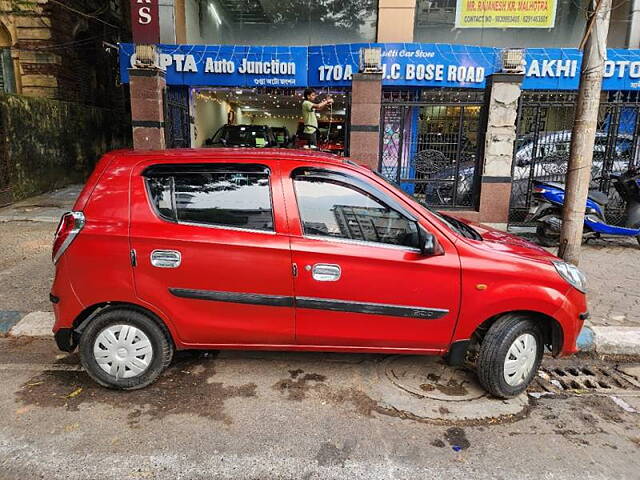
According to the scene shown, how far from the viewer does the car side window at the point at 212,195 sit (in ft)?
11.3

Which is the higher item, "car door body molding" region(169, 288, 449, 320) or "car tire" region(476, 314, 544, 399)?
"car door body molding" region(169, 288, 449, 320)

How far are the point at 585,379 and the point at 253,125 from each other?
13356 mm

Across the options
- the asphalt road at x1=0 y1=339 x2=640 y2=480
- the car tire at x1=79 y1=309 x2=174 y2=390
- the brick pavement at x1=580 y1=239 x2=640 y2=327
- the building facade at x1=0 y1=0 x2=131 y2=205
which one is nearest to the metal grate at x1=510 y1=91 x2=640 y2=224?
the brick pavement at x1=580 y1=239 x2=640 y2=327

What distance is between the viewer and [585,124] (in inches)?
181

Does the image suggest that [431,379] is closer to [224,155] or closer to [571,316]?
[571,316]

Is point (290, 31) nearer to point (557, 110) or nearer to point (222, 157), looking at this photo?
point (557, 110)

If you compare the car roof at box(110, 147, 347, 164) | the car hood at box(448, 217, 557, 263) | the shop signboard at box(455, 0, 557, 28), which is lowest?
the car hood at box(448, 217, 557, 263)

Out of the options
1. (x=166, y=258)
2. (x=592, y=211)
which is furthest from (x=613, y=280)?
(x=166, y=258)

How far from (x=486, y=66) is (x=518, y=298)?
10429 mm

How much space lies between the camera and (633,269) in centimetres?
686

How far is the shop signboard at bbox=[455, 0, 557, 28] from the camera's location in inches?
513

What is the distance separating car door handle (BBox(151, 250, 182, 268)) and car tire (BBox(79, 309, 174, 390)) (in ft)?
1.45

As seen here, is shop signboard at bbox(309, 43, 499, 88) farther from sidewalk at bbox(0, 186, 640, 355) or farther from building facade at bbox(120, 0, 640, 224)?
sidewalk at bbox(0, 186, 640, 355)

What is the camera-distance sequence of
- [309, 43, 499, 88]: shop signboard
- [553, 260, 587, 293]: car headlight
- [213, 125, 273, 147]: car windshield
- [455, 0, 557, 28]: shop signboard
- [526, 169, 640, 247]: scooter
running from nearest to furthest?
[553, 260, 587, 293]: car headlight < [526, 169, 640, 247]: scooter < [309, 43, 499, 88]: shop signboard < [455, 0, 557, 28]: shop signboard < [213, 125, 273, 147]: car windshield
